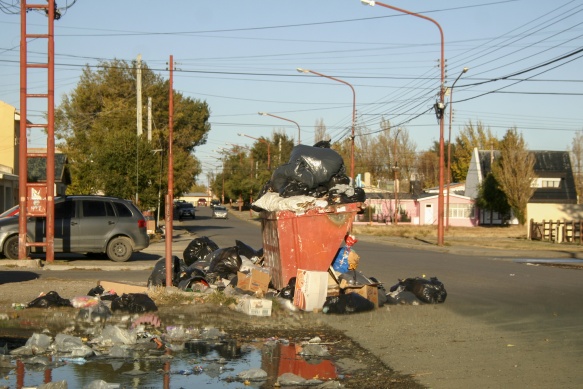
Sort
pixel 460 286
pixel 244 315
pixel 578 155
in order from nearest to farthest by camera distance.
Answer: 1. pixel 244 315
2. pixel 460 286
3. pixel 578 155

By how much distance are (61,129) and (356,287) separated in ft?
176

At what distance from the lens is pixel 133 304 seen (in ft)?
34.3

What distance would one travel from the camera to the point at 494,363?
7922 millimetres

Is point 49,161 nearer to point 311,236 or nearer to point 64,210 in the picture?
point 64,210

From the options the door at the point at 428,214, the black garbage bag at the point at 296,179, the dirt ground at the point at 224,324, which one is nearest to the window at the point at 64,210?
the dirt ground at the point at 224,324

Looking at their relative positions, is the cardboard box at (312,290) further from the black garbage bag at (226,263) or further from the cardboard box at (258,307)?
the black garbage bag at (226,263)

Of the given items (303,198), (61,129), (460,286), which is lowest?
(460,286)

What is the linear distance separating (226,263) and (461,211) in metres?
61.4

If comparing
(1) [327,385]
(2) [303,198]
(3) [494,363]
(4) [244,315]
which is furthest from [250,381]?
(2) [303,198]

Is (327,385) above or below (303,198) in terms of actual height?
below

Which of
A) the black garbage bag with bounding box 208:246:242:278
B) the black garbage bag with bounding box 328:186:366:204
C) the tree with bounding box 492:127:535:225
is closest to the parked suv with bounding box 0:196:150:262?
the black garbage bag with bounding box 208:246:242:278

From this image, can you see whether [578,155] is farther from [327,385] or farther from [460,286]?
[327,385]

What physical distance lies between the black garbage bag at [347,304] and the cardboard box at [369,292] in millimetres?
169

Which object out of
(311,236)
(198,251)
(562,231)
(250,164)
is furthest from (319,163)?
(250,164)
